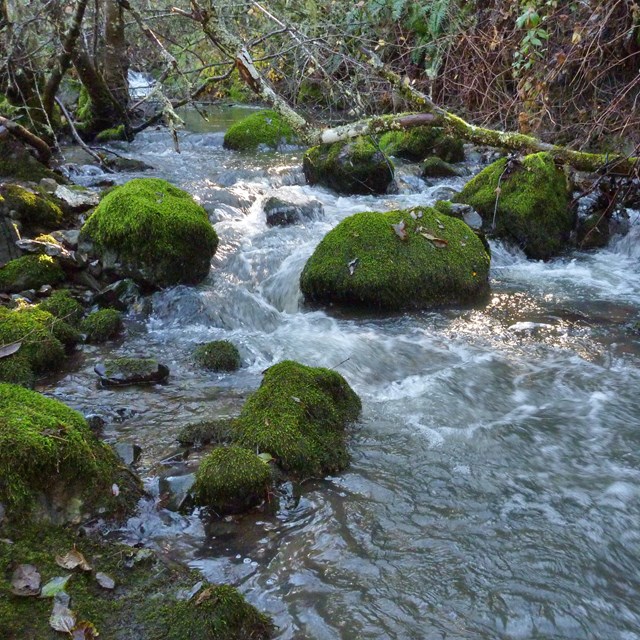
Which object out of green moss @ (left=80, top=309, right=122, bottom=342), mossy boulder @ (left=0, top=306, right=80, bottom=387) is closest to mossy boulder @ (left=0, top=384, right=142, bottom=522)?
mossy boulder @ (left=0, top=306, right=80, bottom=387)

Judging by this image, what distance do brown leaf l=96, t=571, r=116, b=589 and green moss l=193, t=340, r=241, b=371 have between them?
290cm

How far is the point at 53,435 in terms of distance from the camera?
9.98 feet

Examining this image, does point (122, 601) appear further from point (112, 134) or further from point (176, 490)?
point (112, 134)

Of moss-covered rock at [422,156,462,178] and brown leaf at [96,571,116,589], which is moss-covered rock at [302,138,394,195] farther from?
brown leaf at [96,571,116,589]

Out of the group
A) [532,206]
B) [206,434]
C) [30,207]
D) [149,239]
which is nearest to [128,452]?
[206,434]

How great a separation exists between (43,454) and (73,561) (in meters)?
0.50

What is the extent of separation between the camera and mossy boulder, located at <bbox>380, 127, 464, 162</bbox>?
1253 cm

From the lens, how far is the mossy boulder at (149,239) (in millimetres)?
6988

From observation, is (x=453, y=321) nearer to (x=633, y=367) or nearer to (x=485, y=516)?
(x=633, y=367)

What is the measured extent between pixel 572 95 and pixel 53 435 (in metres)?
9.86

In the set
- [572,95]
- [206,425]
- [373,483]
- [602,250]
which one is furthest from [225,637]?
[572,95]

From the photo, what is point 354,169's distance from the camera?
34.6 feet

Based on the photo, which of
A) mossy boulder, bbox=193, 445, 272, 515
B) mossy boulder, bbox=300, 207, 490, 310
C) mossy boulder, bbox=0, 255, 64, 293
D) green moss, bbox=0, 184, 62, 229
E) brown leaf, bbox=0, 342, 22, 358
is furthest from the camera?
green moss, bbox=0, 184, 62, 229

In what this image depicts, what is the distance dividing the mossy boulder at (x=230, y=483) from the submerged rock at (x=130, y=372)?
6.02 feet
